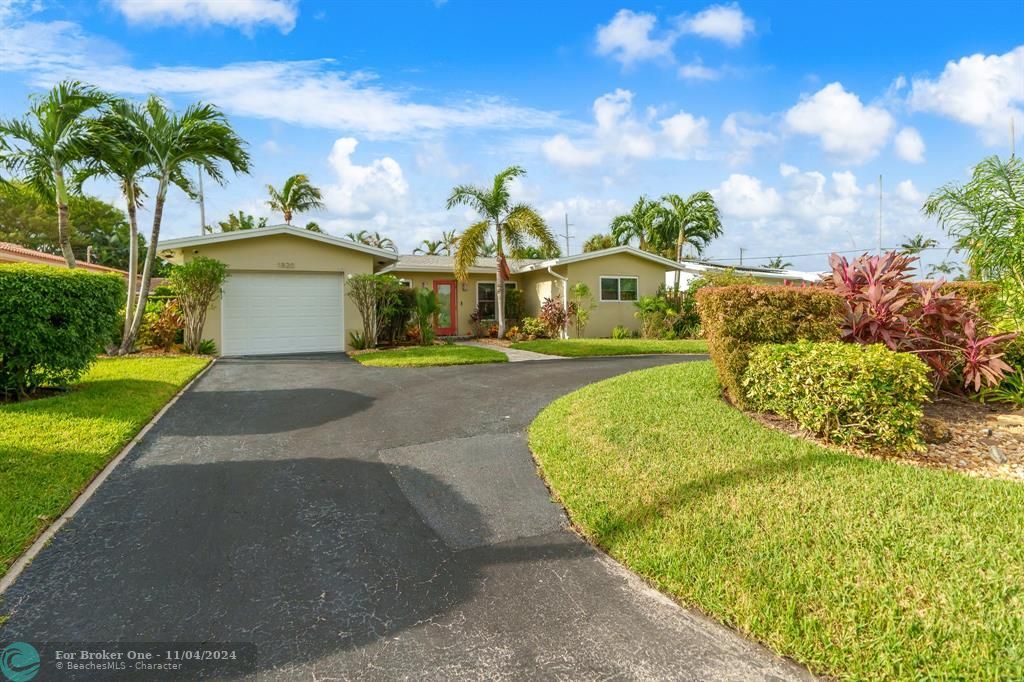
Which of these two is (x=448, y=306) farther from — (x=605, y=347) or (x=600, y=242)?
(x=600, y=242)

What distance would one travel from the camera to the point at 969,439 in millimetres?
4746

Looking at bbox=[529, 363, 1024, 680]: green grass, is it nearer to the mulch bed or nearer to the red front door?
the mulch bed

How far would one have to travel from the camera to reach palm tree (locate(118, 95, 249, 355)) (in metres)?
11.8

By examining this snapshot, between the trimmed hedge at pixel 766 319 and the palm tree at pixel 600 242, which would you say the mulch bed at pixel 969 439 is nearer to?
the trimmed hedge at pixel 766 319

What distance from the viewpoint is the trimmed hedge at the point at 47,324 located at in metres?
6.55

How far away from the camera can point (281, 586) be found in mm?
3055

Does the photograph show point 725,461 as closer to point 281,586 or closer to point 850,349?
point 850,349

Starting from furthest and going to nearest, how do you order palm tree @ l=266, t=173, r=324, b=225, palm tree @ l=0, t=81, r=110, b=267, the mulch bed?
palm tree @ l=266, t=173, r=324, b=225, palm tree @ l=0, t=81, r=110, b=267, the mulch bed

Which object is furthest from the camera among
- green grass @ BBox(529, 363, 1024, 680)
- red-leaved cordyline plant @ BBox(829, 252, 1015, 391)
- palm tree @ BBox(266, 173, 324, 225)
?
palm tree @ BBox(266, 173, 324, 225)

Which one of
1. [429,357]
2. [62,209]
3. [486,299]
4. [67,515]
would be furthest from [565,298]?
[67,515]

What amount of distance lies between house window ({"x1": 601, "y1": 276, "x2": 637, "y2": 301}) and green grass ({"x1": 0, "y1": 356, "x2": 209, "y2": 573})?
1389cm

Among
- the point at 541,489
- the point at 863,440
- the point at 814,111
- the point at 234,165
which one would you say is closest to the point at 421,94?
the point at 234,165

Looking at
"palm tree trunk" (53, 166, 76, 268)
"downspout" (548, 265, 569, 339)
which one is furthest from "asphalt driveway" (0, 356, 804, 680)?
"downspout" (548, 265, 569, 339)

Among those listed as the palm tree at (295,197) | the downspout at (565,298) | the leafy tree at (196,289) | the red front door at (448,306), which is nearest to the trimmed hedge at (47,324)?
the leafy tree at (196,289)
